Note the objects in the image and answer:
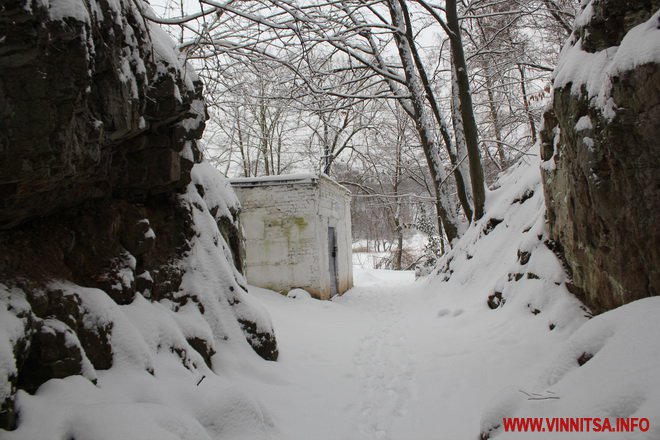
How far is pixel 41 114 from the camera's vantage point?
7.13ft

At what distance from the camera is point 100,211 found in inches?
132

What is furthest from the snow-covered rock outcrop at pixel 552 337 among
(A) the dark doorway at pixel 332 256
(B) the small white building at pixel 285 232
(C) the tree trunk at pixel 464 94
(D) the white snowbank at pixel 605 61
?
(A) the dark doorway at pixel 332 256

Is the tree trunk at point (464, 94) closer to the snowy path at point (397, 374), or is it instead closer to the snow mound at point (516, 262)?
the snow mound at point (516, 262)

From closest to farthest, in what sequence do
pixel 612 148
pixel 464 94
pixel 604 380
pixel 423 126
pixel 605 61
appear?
1. pixel 604 380
2. pixel 612 148
3. pixel 605 61
4. pixel 464 94
5. pixel 423 126

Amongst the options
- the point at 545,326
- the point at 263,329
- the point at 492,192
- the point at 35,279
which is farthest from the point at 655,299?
the point at 492,192

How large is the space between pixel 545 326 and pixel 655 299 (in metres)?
1.69

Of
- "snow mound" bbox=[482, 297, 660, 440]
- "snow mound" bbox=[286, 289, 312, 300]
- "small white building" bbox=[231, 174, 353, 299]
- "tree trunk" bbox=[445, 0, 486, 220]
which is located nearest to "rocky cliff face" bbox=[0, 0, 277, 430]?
"snow mound" bbox=[482, 297, 660, 440]

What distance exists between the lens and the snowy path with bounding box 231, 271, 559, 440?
3.47 m

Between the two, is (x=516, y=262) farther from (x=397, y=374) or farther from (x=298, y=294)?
(x=298, y=294)

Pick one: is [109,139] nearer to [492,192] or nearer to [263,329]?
[263,329]

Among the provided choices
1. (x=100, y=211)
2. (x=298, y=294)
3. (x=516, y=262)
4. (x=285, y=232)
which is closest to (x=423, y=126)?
(x=285, y=232)

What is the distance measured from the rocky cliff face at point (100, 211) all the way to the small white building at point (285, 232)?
6.10m

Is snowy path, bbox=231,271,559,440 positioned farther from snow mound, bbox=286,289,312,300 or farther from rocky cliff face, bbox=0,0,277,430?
snow mound, bbox=286,289,312,300

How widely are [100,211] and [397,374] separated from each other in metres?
3.71
